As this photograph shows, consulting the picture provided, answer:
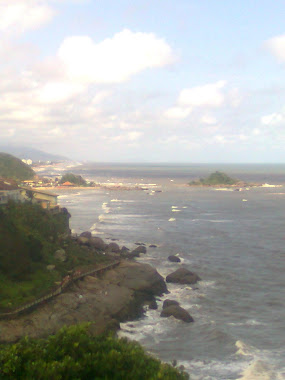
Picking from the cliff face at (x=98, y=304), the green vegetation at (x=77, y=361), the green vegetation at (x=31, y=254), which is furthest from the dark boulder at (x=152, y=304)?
the green vegetation at (x=77, y=361)

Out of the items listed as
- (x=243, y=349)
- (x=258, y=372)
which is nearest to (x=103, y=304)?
(x=243, y=349)

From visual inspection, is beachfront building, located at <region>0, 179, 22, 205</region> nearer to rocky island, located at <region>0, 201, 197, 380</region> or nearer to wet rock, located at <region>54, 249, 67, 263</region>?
rocky island, located at <region>0, 201, 197, 380</region>

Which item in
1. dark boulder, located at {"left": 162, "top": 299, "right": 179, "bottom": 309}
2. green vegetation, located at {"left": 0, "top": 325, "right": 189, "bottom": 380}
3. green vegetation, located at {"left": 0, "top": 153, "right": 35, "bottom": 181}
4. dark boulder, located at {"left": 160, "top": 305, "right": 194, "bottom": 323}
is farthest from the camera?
green vegetation, located at {"left": 0, "top": 153, "right": 35, "bottom": 181}

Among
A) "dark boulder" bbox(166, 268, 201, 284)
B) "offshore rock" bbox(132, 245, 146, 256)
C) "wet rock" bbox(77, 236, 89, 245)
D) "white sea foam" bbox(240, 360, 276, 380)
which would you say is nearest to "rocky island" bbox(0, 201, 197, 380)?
A: "dark boulder" bbox(166, 268, 201, 284)

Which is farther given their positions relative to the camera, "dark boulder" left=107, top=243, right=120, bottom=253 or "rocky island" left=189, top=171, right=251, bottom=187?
"rocky island" left=189, top=171, right=251, bottom=187

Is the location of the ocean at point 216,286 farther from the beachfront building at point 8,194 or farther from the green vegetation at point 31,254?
the beachfront building at point 8,194

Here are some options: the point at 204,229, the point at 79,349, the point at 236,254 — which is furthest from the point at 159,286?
the point at 204,229

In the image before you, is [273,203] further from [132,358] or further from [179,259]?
[132,358]
